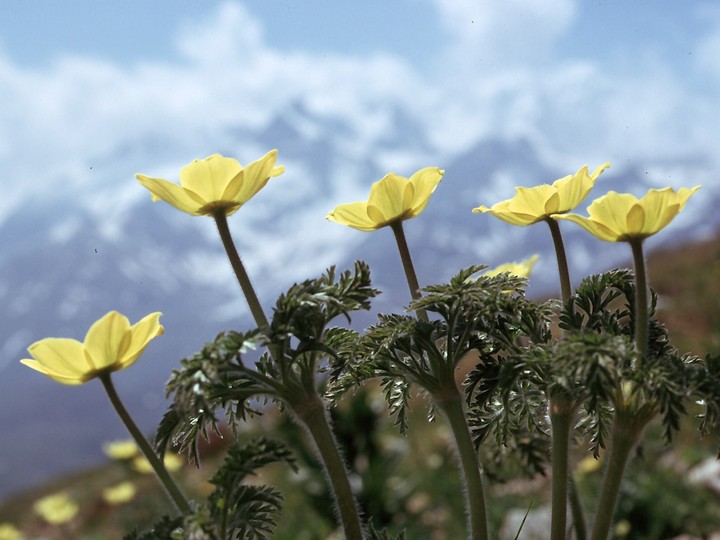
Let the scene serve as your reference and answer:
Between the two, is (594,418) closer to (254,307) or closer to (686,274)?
(254,307)

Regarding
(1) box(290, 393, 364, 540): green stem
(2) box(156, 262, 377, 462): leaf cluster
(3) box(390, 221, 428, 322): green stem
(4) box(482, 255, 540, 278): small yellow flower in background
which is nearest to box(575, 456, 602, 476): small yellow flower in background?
(4) box(482, 255, 540, 278): small yellow flower in background

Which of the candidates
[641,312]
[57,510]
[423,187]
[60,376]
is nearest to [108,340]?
[60,376]

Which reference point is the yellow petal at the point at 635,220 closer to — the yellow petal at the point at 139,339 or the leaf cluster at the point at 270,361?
the leaf cluster at the point at 270,361

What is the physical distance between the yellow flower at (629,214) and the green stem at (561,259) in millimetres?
181

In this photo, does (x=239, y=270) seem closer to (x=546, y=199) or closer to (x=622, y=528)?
(x=546, y=199)

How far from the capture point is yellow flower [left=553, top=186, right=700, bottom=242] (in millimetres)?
1417

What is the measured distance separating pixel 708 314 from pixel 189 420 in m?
10.8

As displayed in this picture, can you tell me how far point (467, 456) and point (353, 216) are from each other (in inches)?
21.3

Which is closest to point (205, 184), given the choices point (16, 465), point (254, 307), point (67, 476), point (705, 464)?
point (254, 307)

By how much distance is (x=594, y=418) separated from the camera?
1609mm

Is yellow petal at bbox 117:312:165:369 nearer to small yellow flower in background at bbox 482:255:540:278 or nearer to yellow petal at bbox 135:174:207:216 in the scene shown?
yellow petal at bbox 135:174:207:216

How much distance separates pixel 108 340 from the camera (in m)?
1.41

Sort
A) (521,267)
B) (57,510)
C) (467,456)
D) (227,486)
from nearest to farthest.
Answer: (227,486), (467,456), (521,267), (57,510)

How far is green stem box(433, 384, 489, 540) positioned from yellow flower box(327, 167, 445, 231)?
39cm
